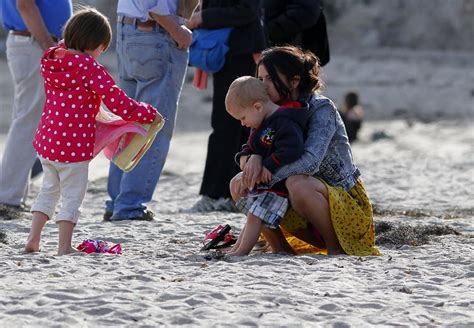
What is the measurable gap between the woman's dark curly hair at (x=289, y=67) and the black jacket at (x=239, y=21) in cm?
200

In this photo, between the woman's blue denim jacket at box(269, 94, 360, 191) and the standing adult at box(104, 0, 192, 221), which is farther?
the standing adult at box(104, 0, 192, 221)

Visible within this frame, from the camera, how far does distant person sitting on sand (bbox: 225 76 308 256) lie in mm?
5883

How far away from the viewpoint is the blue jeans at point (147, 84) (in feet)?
24.0

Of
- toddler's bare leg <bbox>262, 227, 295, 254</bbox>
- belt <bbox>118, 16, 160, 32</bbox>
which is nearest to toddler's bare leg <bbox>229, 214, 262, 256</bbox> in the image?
toddler's bare leg <bbox>262, 227, 295, 254</bbox>

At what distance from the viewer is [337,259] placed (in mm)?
5941

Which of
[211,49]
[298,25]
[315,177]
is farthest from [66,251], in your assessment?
[298,25]

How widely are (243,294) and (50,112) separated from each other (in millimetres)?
1532

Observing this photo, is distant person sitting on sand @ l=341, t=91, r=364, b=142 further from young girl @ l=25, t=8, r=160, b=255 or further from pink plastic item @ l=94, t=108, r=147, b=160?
young girl @ l=25, t=8, r=160, b=255

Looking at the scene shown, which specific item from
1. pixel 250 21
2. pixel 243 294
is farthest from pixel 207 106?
pixel 243 294

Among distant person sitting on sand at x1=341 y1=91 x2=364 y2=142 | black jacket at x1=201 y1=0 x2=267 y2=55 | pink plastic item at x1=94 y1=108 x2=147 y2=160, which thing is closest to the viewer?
pink plastic item at x1=94 y1=108 x2=147 y2=160

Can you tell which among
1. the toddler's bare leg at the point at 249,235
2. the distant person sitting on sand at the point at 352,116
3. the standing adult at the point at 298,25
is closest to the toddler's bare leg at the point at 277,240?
A: the toddler's bare leg at the point at 249,235

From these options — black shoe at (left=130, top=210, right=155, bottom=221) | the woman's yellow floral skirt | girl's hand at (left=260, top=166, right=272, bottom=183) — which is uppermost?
girl's hand at (left=260, top=166, right=272, bottom=183)

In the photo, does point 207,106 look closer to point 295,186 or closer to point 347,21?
point 347,21

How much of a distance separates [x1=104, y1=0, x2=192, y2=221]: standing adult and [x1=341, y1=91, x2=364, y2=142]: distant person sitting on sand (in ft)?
26.3
